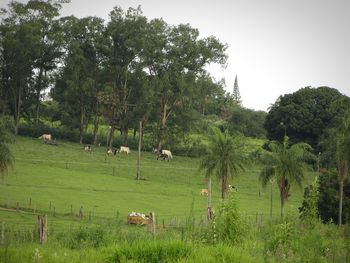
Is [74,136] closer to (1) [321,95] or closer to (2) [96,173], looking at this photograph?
(2) [96,173]

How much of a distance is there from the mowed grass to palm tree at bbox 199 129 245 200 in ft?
4.00

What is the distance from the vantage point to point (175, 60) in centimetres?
7175

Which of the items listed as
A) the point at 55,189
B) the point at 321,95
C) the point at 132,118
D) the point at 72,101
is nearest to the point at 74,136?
the point at 72,101

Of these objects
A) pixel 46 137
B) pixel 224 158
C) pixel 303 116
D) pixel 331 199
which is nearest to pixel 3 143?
pixel 224 158

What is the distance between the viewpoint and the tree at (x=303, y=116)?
73.8 m

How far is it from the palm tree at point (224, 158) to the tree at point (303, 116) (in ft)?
122

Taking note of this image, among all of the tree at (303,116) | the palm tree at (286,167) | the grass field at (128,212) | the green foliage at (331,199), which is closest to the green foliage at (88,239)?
the grass field at (128,212)

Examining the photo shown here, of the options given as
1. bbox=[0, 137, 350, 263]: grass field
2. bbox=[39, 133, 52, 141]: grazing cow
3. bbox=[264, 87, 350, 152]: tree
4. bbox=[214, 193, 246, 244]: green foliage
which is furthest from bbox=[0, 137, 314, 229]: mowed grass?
bbox=[214, 193, 246, 244]: green foliage

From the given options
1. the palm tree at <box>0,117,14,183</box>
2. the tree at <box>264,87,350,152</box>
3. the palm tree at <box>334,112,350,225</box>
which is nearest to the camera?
the palm tree at <box>334,112,350,225</box>

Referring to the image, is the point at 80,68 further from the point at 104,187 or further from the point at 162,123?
the point at 104,187

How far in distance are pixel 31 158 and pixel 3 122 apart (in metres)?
24.5

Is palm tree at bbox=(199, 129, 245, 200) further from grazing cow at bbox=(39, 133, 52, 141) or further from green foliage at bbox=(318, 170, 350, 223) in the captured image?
grazing cow at bbox=(39, 133, 52, 141)

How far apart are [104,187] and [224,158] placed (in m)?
15.3

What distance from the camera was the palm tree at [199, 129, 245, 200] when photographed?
125 ft
